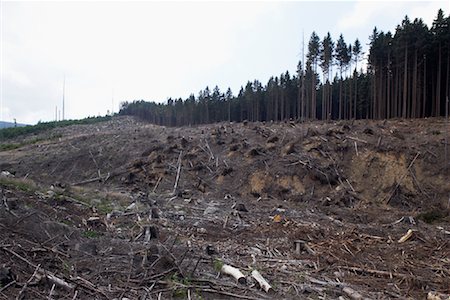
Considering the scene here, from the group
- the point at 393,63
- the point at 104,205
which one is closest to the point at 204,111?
the point at 393,63

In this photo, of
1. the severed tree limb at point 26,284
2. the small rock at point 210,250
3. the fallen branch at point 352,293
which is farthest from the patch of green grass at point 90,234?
the fallen branch at point 352,293

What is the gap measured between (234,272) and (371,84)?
1447 inches

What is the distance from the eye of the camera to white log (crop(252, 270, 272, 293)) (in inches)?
255

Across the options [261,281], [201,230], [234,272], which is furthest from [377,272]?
[201,230]

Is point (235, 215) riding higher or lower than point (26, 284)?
lower

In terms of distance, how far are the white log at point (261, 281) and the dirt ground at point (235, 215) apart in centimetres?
14

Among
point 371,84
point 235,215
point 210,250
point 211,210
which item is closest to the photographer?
point 210,250

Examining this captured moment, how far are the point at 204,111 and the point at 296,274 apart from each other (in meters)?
61.8

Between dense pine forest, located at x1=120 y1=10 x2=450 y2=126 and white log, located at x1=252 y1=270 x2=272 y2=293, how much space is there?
2503cm

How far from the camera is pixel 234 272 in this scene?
7.02 meters

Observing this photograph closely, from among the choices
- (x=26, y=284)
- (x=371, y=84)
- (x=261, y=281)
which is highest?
(x=371, y=84)

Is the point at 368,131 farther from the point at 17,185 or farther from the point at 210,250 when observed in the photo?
the point at 17,185

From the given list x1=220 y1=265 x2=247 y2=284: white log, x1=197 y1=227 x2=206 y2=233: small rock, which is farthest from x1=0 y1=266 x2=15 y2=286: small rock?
x1=197 y1=227 x2=206 y2=233: small rock

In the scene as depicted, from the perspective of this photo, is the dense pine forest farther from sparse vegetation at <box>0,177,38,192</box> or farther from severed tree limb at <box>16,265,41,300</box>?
severed tree limb at <box>16,265,41,300</box>
